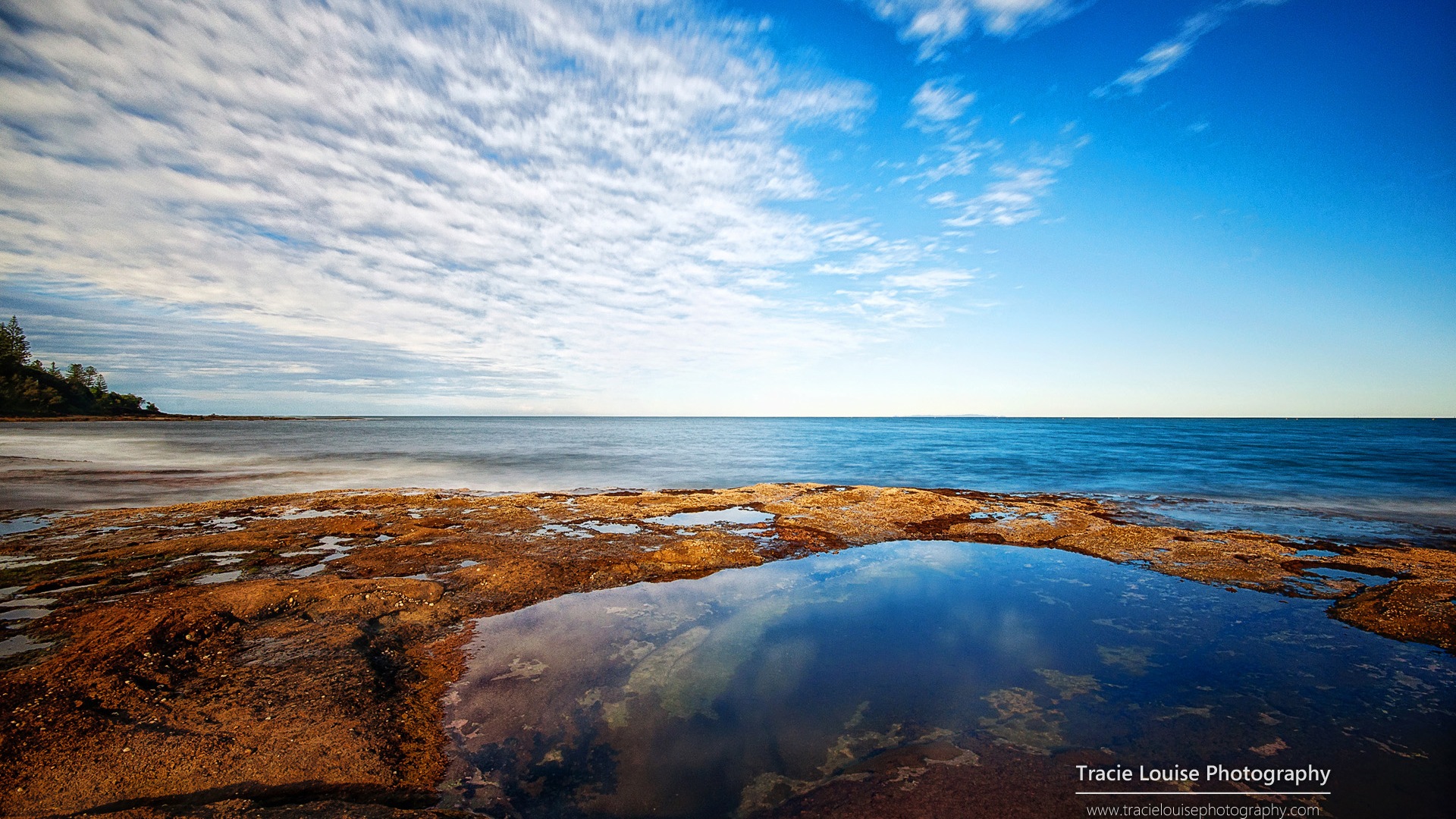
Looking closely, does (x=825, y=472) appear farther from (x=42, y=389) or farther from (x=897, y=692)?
(x=42, y=389)

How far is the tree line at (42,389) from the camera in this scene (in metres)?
83.4

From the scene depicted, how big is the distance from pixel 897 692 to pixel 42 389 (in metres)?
145

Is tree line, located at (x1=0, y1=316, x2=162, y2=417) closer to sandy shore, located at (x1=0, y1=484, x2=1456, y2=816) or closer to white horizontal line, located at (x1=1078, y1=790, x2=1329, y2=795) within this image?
sandy shore, located at (x1=0, y1=484, x2=1456, y2=816)

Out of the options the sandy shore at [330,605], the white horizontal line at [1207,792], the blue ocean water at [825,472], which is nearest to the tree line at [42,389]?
the blue ocean water at [825,472]

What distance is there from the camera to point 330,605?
26.0 ft

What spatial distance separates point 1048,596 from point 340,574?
13.3 metres

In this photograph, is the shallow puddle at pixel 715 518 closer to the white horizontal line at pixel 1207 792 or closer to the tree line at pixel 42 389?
the white horizontal line at pixel 1207 792

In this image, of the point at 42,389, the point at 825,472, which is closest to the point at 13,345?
the point at 42,389

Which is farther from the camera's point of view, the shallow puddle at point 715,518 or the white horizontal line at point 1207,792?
the shallow puddle at point 715,518

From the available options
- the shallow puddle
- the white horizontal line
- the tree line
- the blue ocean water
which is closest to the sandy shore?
the shallow puddle

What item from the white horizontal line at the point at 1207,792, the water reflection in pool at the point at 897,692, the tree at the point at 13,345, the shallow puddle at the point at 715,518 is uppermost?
the tree at the point at 13,345

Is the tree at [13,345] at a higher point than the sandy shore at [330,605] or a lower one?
higher

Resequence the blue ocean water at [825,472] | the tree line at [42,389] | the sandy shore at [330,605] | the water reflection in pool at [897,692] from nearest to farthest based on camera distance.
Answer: the sandy shore at [330,605], the water reflection in pool at [897,692], the blue ocean water at [825,472], the tree line at [42,389]

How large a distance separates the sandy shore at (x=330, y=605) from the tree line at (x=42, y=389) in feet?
392
